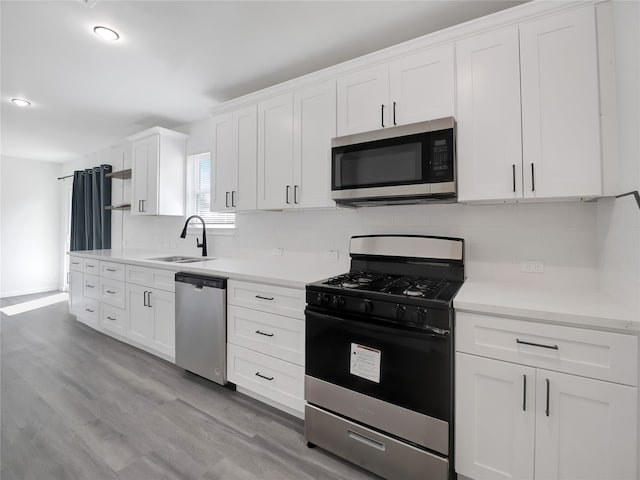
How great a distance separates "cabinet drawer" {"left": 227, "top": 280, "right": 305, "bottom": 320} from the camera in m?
1.92

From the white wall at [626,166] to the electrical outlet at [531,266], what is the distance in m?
0.31

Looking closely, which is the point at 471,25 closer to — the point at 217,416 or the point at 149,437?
the point at 217,416

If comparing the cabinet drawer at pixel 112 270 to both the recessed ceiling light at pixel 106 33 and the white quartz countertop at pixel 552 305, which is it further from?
the white quartz countertop at pixel 552 305

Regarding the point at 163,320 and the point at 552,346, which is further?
the point at 163,320

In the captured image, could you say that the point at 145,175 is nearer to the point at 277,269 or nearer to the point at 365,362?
the point at 277,269

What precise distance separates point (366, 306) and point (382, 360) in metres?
0.28

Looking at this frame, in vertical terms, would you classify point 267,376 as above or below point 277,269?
below

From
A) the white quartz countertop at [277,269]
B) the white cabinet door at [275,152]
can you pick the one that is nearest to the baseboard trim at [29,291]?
the white quartz countertop at [277,269]

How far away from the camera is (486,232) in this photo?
1977mm

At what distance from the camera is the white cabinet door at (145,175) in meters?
3.65

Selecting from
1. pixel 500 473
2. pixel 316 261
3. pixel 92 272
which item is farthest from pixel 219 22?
pixel 92 272

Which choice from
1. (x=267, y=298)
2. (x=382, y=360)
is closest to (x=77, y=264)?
(x=267, y=298)

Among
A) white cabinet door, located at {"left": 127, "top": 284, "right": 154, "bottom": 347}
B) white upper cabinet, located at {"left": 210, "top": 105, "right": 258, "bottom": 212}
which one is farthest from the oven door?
white cabinet door, located at {"left": 127, "top": 284, "right": 154, "bottom": 347}

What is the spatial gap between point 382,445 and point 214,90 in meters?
3.15
